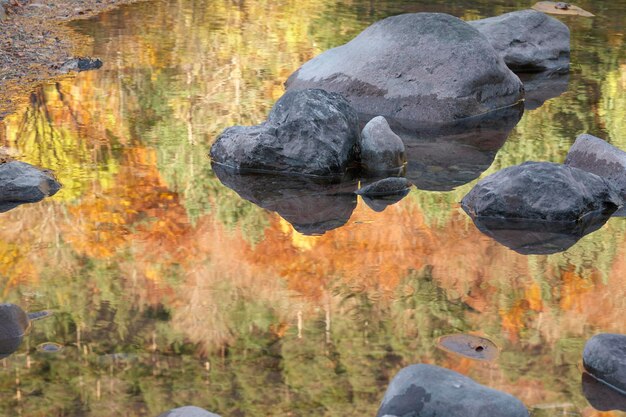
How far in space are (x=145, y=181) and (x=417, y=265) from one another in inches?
84.0

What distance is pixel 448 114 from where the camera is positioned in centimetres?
823

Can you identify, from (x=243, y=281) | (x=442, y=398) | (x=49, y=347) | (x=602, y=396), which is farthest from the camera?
(x=243, y=281)

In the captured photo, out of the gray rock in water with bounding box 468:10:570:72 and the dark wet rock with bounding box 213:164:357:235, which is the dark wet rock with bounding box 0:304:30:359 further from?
the gray rock in water with bounding box 468:10:570:72

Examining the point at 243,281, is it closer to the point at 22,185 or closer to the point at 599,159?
the point at 22,185

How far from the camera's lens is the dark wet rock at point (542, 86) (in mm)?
9000

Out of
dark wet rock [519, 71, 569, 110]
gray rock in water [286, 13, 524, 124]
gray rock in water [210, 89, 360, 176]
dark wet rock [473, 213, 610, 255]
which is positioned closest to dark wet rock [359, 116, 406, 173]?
gray rock in water [210, 89, 360, 176]

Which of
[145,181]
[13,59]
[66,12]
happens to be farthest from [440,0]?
[145,181]

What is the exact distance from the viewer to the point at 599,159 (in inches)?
259

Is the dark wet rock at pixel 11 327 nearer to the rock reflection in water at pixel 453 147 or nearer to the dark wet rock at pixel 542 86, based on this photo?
the rock reflection in water at pixel 453 147

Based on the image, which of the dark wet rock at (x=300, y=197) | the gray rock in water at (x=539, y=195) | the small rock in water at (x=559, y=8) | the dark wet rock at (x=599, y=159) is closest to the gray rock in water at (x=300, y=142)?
the dark wet rock at (x=300, y=197)

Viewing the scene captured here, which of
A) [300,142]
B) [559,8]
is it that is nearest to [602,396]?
[300,142]

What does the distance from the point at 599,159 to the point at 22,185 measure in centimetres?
368

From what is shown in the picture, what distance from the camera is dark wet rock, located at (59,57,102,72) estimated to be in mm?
9414

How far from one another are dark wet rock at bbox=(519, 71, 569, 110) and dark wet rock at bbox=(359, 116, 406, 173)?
2219 millimetres
